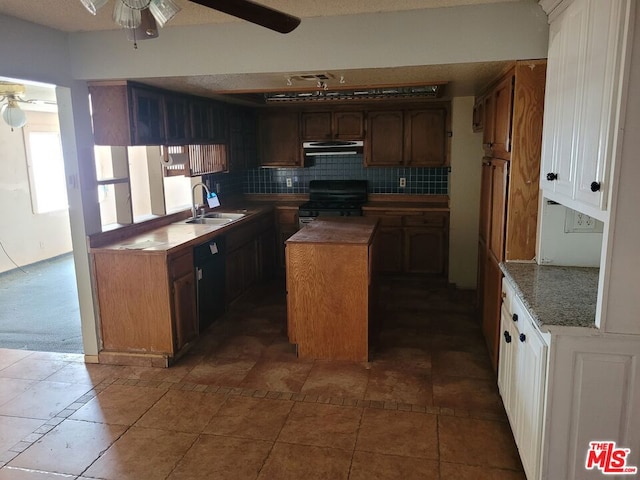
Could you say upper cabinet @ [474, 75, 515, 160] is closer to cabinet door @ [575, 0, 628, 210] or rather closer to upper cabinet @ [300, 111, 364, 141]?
cabinet door @ [575, 0, 628, 210]

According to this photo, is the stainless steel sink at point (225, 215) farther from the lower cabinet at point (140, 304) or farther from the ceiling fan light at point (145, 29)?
the ceiling fan light at point (145, 29)

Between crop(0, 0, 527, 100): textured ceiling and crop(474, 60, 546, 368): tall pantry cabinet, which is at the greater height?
crop(0, 0, 527, 100): textured ceiling

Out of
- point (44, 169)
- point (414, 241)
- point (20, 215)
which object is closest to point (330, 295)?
point (414, 241)

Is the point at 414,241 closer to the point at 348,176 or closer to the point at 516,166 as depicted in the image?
the point at 348,176

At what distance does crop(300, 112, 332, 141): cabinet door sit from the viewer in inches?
231

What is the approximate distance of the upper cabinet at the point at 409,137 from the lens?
5.60 metres

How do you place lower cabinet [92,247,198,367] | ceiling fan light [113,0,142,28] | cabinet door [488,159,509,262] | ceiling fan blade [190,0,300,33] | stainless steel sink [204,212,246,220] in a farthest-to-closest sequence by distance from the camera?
stainless steel sink [204,212,246,220] < lower cabinet [92,247,198,367] < cabinet door [488,159,509,262] < ceiling fan light [113,0,142,28] < ceiling fan blade [190,0,300,33]

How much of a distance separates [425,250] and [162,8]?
4.30 m

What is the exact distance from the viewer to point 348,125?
5820 millimetres

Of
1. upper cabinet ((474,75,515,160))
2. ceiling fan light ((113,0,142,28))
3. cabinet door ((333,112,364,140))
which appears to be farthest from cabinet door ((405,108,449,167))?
ceiling fan light ((113,0,142,28))

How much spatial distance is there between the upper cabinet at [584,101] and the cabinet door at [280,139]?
3.65 meters

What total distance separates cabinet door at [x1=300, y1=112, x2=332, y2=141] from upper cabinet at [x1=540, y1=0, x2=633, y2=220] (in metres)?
3.40

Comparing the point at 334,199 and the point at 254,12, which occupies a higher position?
the point at 254,12

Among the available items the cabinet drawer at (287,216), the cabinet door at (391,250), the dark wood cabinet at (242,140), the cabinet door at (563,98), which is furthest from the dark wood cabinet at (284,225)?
the cabinet door at (563,98)
